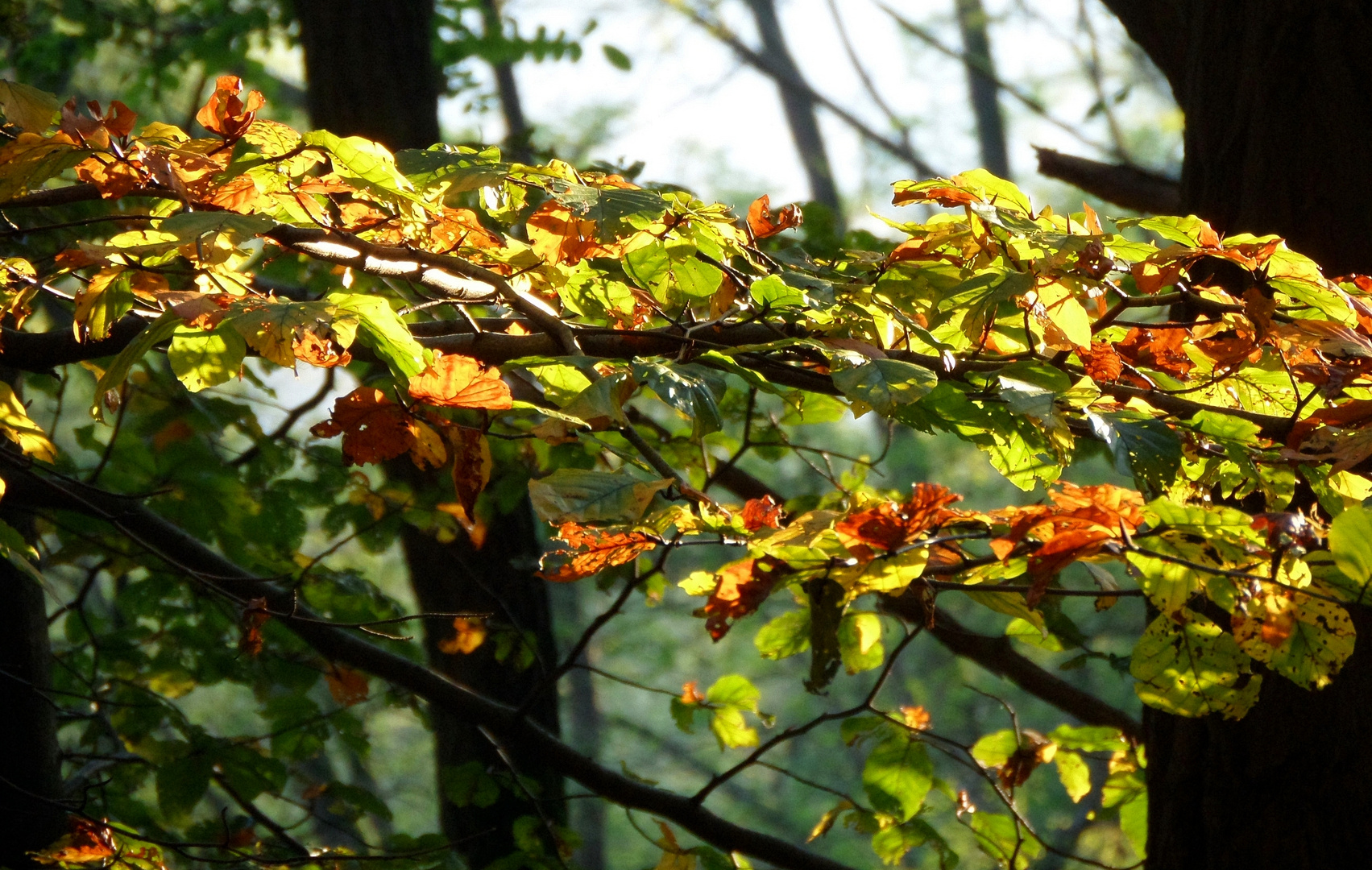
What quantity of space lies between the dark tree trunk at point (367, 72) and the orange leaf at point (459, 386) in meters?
2.07

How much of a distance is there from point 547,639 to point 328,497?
77 cm

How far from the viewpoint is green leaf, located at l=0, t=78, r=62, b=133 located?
915mm

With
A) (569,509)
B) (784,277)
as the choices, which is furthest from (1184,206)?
(569,509)

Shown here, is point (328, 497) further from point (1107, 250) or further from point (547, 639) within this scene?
point (1107, 250)

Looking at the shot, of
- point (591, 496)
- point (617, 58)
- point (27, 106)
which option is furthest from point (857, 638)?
point (617, 58)

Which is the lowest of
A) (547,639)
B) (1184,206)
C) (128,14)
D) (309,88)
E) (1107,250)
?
(547,639)

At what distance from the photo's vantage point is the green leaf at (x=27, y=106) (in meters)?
0.91

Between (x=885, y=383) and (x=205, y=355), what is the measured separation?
526mm

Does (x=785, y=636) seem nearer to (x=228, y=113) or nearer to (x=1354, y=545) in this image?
(x=1354, y=545)

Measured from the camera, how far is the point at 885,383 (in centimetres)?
79

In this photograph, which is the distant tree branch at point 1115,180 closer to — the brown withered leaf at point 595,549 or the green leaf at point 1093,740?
the green leaf at point 1093,740

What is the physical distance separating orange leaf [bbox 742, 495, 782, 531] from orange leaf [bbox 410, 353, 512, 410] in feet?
0.73

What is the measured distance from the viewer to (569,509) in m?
0.76

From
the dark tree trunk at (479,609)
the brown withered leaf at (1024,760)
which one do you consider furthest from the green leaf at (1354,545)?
the dark tree trunk at (479,609)
